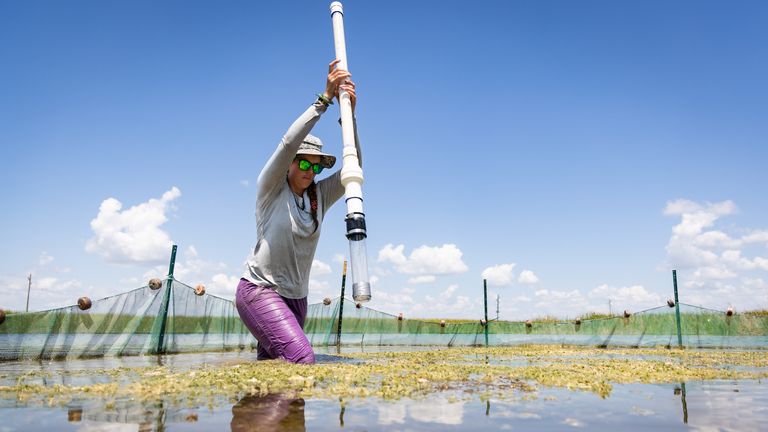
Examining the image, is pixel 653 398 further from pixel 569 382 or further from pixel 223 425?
pixel 223 425

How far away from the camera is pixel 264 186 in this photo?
528cm

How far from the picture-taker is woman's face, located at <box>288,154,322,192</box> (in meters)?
5.55

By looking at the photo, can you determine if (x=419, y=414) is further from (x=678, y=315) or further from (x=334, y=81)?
(x=678, y=315)

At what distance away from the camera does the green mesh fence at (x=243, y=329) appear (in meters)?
7.30

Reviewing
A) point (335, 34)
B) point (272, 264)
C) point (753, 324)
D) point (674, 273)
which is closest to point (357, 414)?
point (272, 264)

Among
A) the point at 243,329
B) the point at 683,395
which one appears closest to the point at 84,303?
the point at 243,329

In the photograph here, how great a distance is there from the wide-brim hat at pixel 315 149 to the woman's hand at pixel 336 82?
655 millimetres

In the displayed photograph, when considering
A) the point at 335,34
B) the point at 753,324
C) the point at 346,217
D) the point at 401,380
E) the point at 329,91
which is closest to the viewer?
the point at 401,380

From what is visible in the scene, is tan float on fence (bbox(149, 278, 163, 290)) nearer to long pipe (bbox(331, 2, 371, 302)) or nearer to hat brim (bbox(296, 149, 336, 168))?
hat brim (bbox(296, 149, 336, 168))

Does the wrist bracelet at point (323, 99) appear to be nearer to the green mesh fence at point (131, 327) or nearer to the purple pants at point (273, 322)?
the purple pants at point (273, 322)

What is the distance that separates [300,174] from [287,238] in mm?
768

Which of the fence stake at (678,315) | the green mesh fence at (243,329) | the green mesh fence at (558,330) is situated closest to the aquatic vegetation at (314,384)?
the green mesh fence at (243,329)

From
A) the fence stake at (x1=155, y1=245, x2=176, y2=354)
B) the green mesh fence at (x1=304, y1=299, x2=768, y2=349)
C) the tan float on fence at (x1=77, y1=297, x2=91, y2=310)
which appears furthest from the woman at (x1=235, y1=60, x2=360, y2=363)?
the green mesh fence at (x1=304, y1=299, x2=768, y2=349)

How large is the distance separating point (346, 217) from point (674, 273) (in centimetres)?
1235
